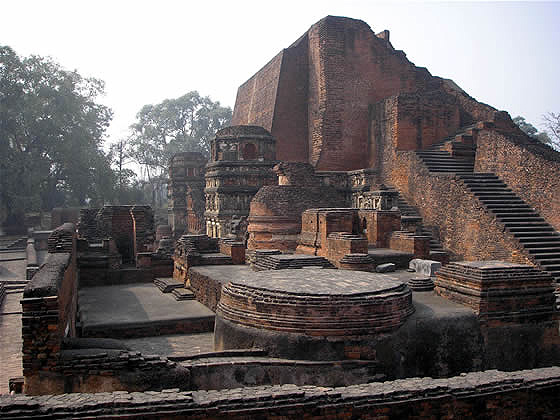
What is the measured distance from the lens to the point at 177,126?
153ft

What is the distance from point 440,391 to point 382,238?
289 inches

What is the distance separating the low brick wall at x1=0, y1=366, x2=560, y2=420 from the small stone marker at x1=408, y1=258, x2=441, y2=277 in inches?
162

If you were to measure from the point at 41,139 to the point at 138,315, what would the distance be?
23.2 meters

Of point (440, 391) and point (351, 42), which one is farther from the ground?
point (351, 42)

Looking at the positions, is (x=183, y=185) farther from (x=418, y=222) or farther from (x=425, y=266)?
(x=425, y=266)

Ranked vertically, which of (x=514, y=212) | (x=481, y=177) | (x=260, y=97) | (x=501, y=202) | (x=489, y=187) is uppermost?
(x=260, y=97)

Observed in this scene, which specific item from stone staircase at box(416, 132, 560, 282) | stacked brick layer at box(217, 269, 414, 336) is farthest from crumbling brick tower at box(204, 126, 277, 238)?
stacked brick layer at box(217, 269, 414, 336)

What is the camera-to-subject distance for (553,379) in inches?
181

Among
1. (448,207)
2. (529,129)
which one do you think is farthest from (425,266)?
(529,129)

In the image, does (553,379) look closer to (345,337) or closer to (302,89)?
(345,337)

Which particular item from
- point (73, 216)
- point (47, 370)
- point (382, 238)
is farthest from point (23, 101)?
point (47, 370)

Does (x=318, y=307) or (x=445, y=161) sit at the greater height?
(x=445, y=161)

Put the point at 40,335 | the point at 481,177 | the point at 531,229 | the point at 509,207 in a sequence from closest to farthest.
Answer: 1. the point at 40,335
2. the point at 531,229
3. the point at 509,207
4. the point at 481,177

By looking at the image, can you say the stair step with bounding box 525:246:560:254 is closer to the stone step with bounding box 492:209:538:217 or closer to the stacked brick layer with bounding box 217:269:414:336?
the stone step with bounding box 492:209:538:217
